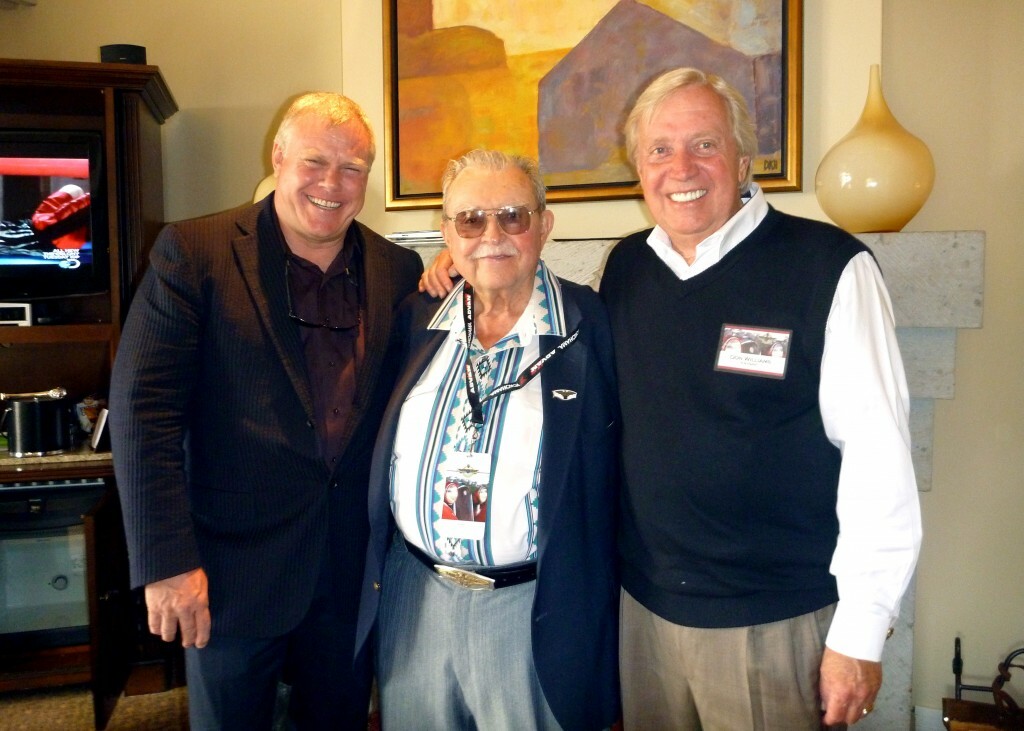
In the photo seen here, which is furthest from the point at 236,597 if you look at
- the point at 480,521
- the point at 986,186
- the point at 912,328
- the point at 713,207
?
the point at 986,186

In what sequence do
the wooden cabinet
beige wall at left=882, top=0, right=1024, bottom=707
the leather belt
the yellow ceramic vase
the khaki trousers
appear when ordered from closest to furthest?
the khaki trousers → the leather belt → the yellow ceramic vase → beige wall at left=882, top=0, right=1024, bottom=707 → the wooden cabinet

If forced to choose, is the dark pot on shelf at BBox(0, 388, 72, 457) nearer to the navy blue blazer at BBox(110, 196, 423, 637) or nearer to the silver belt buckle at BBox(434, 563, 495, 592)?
the navy blue blazer at BBox(110, 196, 423, 637)

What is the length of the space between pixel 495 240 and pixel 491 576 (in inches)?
26.2

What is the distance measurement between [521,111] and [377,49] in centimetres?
65

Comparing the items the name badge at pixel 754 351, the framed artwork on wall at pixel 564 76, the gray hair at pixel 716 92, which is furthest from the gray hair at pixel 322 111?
the framed artwork on wall at pixel 564 76

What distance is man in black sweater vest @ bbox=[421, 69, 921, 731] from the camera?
3.98 feet

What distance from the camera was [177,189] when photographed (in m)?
3.17

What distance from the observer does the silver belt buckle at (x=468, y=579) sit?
1419 mm

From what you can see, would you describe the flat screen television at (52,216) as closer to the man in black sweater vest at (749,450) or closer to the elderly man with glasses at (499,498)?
the elderly man with glasses at (499,498)

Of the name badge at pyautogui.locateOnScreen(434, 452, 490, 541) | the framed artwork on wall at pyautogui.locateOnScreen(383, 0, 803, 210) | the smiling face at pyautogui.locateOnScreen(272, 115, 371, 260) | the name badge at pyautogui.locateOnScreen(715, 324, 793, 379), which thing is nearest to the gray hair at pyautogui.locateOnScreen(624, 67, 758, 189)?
the name badge at pyautogui.locateOnScreen(715, 324, 793, 379)

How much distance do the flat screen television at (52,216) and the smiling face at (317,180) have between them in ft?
4.69

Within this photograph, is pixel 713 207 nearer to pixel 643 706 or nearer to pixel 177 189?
pixel 643 706

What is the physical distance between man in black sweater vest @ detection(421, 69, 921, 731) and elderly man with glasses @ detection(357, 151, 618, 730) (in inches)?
3.7

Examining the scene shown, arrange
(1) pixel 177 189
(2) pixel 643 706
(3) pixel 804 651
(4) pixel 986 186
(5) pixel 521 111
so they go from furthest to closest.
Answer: (1) pixel 177 189, (5) pixel 521 111, (4) pixel 986 186, (2) pixel 643 706, (3) pixel 804 651
